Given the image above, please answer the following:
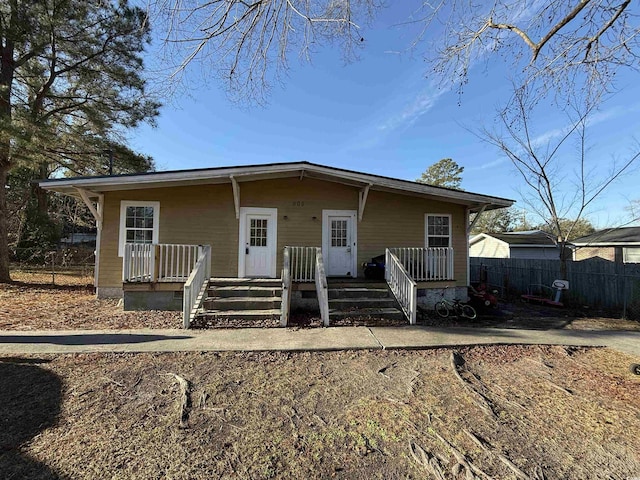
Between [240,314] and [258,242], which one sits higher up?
[258,242]

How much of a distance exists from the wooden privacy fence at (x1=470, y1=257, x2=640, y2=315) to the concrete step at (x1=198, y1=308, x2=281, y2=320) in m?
9.31

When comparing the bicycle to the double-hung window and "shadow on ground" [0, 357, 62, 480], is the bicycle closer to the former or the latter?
the double-hung window

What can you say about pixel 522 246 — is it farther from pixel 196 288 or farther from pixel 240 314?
pixel 196 288

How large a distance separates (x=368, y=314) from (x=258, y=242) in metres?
3.83

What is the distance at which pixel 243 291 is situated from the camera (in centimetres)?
709

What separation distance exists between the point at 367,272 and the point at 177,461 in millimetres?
6788

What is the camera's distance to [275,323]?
6.20 m

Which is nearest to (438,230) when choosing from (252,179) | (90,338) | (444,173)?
(252,179)

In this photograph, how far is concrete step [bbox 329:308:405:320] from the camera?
6.66 meters

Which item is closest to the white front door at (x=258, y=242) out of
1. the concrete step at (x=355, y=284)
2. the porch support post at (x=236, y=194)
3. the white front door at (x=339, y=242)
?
the porch support post at (x=236, y=194)

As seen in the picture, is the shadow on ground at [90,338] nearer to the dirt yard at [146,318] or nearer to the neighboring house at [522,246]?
the dirt yard at [146,318]

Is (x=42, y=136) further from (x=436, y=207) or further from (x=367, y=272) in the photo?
(x=436, y=207)

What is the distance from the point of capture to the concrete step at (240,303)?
21.5ft

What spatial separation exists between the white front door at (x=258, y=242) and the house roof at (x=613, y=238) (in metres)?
15.0
